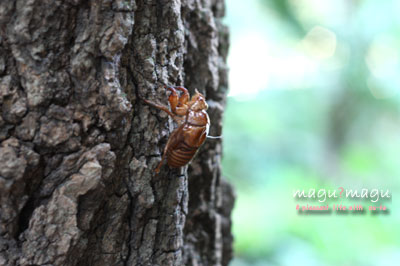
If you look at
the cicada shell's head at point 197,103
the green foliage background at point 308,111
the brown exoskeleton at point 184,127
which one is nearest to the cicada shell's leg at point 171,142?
the brown exoskeleton at point 184,127

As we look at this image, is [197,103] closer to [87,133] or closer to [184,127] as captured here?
[184,127]

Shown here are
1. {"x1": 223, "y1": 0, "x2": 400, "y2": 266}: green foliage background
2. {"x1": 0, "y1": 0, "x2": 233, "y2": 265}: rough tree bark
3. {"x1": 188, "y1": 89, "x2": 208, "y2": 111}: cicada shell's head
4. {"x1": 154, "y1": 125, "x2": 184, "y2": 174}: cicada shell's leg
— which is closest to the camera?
{"x1": 0, "y1": 0, "x2": 233, "y2": 265}: rough tree bark

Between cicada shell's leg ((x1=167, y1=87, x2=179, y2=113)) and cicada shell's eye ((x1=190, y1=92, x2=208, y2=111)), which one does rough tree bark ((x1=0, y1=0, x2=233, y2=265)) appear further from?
cicada shell's eye ((x1=190, y1=92, x2=208, y2=111))

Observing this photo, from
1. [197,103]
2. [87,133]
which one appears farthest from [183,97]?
[87,133]

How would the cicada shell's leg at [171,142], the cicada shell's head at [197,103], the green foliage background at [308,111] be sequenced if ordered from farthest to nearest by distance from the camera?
the green foliage background at [308,111] < the cicada shell's head at [197,103] < the cicada shell's leg at [171,142]

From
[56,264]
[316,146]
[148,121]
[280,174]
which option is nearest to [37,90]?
[148,121]

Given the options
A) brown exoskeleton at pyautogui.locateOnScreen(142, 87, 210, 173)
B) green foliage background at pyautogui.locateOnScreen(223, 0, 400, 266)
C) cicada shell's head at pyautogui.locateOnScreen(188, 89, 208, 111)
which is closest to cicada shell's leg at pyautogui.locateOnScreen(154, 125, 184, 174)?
brown exoskeleton at pyautogui.locateOnScreen(142, 87, 210, 173)

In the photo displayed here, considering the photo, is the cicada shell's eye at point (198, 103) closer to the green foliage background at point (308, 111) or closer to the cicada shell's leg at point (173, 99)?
the cicada shell's leg at point (173, 99)

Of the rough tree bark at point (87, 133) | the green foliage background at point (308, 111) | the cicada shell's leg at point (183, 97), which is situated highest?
the green foliage background at point (308, 111)
